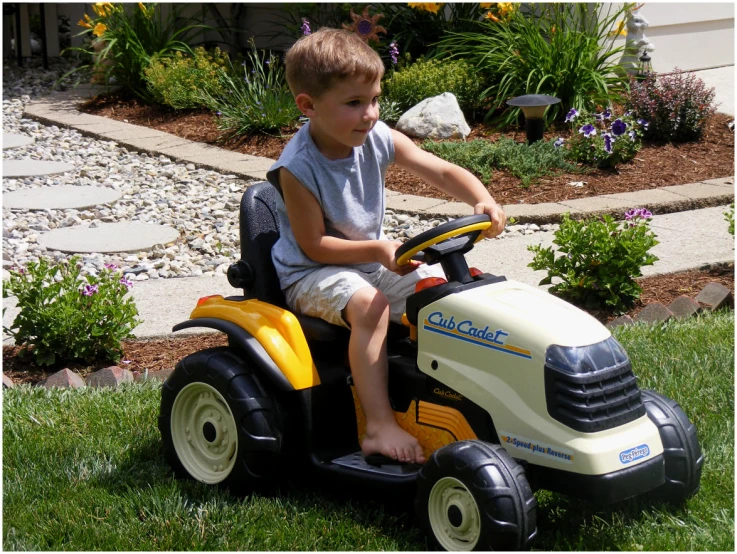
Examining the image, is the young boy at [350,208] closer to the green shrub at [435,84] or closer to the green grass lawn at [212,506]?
the green grass lawn at [212,506]

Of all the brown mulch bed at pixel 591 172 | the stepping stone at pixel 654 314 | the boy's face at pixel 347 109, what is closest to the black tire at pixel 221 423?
the boy's face at pixel 347 109

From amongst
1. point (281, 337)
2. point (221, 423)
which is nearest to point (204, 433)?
point (221, 423)

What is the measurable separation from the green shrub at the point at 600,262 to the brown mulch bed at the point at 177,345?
0.11m

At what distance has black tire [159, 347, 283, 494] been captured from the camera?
291 centimetres

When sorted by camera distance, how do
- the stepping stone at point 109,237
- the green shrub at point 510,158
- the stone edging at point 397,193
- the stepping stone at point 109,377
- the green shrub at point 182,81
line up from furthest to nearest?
the green shrub at point 182,81, the green shrub at point 510,158, the stone edging at point 397,193, the stepping stone at point 109,237, the stepping stone at point 109,377

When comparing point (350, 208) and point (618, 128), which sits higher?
point (350, 208)

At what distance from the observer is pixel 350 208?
302cm

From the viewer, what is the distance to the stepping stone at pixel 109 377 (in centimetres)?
407

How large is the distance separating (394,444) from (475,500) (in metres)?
0.44

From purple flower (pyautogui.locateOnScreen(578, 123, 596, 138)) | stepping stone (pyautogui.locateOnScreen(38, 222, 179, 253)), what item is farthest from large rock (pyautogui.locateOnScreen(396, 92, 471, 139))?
stepping stone (pyautogui.locateOnScreen(38, 222, 179, 253))

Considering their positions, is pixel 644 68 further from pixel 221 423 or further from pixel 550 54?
pixel 221 423

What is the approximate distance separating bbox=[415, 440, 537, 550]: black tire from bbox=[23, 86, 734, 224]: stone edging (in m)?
3.67

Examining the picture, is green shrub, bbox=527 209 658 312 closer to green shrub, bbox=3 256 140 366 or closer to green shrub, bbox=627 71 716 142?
green shrub, bbox=3 256 140 366

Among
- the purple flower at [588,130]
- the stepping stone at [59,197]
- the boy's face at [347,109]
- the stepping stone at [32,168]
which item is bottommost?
the stepping stone at [32,168]
